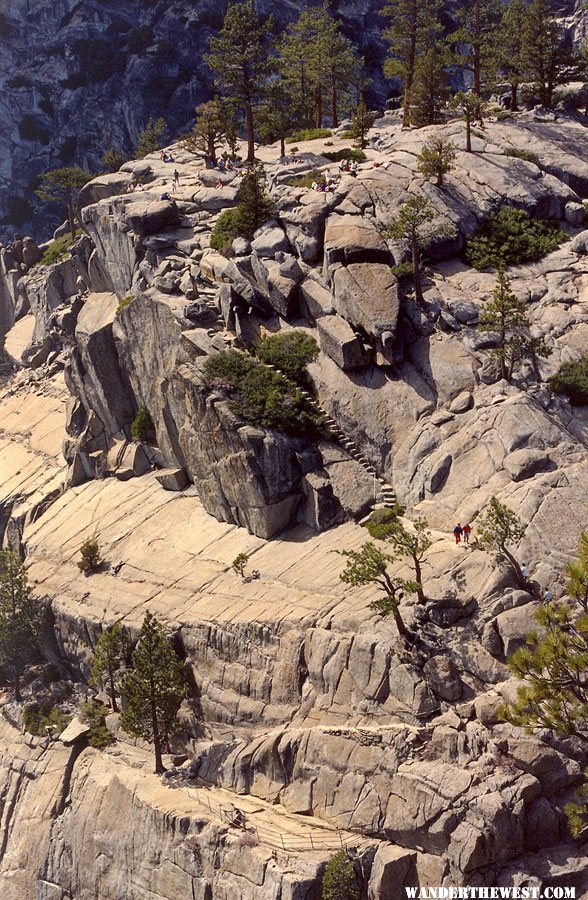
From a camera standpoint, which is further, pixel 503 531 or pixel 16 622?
pixel 16 622

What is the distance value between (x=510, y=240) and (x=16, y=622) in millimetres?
42145

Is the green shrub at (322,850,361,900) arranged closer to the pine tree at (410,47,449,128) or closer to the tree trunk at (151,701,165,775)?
the tree trunk at (151,701,165,775)

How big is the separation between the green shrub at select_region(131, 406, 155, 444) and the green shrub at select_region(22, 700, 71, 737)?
20163mm

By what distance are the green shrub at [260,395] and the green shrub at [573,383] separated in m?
14.0

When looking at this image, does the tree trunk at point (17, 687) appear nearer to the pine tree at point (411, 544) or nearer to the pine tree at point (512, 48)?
the pine tree at point (411, 544)

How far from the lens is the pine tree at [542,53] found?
71938mm

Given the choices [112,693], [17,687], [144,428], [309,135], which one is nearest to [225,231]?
[144,428]

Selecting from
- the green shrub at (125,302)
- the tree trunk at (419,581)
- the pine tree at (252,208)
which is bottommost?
the tree trunk at (419,581)

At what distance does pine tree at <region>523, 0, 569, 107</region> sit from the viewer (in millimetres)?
71938

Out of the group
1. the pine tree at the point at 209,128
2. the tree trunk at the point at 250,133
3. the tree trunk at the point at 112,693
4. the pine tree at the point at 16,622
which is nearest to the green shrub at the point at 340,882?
the tree trunk at the point at 112,693

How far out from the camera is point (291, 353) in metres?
53.5

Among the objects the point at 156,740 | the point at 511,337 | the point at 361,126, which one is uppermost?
the point at 361,126

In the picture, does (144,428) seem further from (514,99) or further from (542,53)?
(542,53)

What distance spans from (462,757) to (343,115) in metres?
88.4
